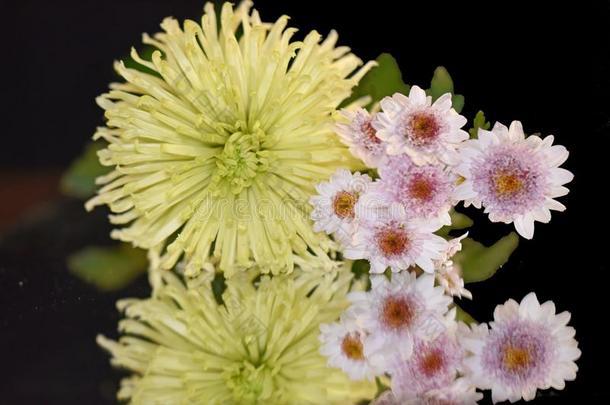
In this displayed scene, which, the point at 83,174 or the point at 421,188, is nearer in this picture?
the point at 421,188

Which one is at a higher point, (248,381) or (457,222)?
(457,222)

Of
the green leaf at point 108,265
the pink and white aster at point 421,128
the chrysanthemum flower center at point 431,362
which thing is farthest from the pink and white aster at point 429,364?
the green leaf at point 108,265

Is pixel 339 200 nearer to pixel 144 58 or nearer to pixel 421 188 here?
pixel 421 188

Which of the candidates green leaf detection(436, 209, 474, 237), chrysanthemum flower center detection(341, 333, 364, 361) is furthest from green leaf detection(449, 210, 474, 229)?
chrysanthemum flower center detection(341, 333, 364, 361)

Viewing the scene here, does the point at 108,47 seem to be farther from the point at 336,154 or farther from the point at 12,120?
the point at 336,154

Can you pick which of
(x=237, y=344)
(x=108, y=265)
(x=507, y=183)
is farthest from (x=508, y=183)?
(x=108, y=265)

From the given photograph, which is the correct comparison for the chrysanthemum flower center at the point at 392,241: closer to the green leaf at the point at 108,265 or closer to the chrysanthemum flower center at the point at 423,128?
the chrysanthemum flower center at the point at 423,128

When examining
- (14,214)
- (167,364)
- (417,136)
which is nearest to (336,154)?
(417,136)

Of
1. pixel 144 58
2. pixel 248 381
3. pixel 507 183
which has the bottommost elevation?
pixel 248 381
